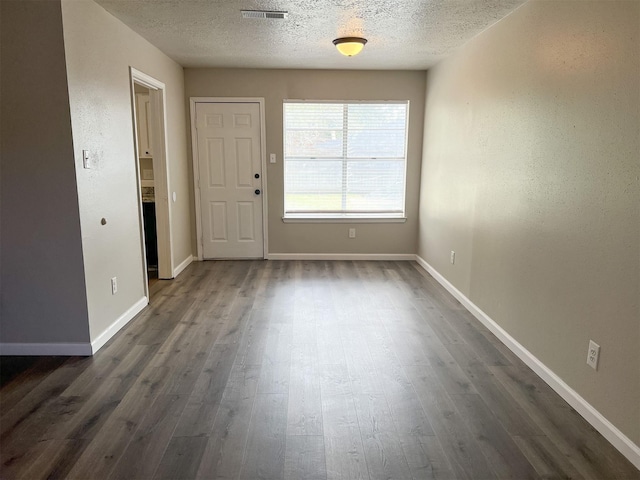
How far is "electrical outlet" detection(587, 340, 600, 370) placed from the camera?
2.14 m

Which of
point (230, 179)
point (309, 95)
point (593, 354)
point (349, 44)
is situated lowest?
point (593, 354)

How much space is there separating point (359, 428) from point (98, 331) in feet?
6.59

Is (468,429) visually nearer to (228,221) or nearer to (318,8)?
(318,8)

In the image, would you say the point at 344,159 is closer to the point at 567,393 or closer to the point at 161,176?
the point at 161,176

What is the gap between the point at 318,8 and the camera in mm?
3039

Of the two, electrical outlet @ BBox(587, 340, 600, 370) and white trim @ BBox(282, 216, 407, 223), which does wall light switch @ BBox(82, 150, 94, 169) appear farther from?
electrical outlet @ BBox(587, 340, 600, 370)

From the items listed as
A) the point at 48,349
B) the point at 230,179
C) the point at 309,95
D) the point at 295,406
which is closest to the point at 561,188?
the point at 295,406

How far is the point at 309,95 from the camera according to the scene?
209 inches

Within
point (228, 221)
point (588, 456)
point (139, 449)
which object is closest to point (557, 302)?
point (588, 456)

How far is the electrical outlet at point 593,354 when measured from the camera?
2137mm

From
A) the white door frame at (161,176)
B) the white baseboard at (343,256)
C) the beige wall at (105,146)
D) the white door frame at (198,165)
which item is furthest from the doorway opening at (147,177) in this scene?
the white baseboard at (343,256)

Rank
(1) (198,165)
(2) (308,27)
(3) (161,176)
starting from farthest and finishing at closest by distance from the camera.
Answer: (1) (198,165), (3) (161,176), (2) (308,27)

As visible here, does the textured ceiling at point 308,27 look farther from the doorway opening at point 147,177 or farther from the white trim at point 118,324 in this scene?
the white trim at point 118,324

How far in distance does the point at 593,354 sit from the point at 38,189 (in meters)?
3.37
